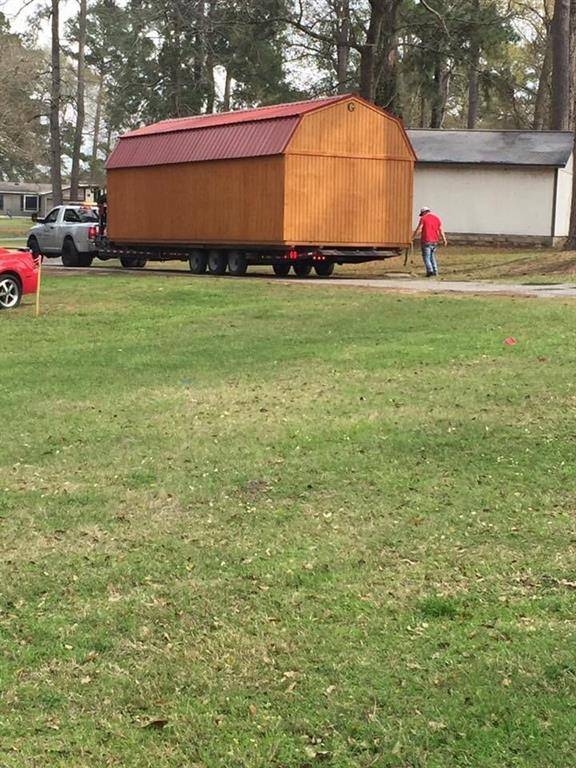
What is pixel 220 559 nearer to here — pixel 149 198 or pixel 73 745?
pixel 73 745

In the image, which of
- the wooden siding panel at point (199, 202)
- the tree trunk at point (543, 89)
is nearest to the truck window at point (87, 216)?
the wooden siding panel at point (199, 202)

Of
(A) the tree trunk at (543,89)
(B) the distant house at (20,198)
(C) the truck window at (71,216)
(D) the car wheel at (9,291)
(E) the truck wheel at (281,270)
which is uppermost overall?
(A) the tree trunk at (543,89)

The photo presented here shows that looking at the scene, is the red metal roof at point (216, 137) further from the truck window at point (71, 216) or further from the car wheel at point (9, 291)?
the car wheel at point (9, 291)

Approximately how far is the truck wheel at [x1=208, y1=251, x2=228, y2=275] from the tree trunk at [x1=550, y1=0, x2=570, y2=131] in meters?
13.5

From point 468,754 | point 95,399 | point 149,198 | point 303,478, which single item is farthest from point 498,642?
point 149,198

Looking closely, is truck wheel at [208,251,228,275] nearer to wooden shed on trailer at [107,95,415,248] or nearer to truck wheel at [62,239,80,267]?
wooden shed on trailer at [107,95,415,248]

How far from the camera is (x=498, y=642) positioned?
13.3 ft

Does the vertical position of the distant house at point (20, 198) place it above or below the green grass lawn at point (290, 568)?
above

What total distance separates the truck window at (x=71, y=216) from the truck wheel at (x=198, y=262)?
19.9ft

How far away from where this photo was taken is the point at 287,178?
23141 millimetres

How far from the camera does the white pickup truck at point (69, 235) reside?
30188 millimetres

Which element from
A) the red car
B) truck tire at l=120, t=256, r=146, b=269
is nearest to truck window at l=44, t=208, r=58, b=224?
truck tire at l=120, t=256, r=146, b=269

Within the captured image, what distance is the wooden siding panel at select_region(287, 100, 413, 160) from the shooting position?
2330cm

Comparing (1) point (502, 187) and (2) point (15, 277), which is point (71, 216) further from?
(1) point (502, 187)
